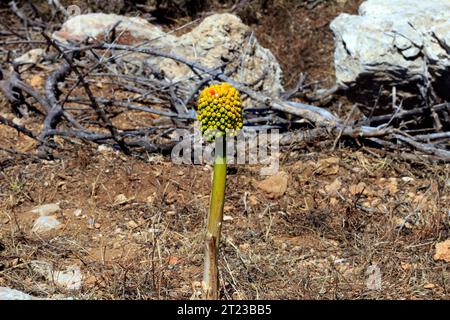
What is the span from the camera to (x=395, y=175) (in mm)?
4469

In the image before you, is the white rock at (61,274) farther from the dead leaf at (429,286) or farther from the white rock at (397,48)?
the white rock at (397,48)

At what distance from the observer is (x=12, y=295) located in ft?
9.58

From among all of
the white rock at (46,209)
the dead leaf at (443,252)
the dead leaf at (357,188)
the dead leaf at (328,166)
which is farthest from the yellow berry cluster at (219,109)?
the dead leaf at (328,166)

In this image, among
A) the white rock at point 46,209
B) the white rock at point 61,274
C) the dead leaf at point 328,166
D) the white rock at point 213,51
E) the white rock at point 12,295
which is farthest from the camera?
the white rock at point 213,51

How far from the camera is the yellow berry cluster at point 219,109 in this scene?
103 inches

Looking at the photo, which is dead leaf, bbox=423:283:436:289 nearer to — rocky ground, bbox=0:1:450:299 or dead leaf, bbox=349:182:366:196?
rocky ground, bbox=0:1:450:299

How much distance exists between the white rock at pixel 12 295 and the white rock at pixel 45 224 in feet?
2.59

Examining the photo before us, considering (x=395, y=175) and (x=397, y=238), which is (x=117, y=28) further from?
(x=397, y=238)

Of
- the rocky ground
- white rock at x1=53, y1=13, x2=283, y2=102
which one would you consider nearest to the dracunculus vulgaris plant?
the rocky ground

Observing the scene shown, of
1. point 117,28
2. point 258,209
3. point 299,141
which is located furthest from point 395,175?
point 117,28

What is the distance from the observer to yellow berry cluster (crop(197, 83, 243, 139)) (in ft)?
8.54

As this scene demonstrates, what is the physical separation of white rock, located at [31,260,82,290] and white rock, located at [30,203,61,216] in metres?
0.62

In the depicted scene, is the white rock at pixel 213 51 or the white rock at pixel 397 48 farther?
the white rock at pixel 213 51
